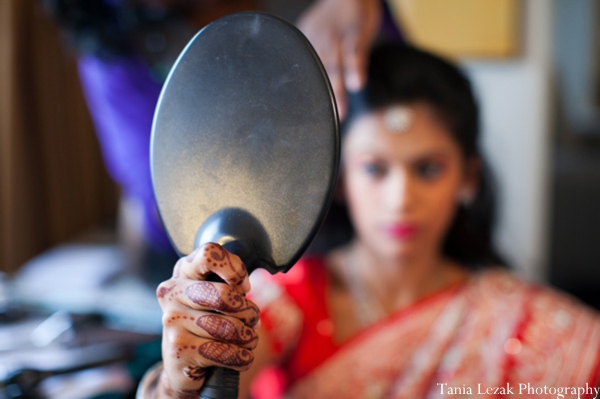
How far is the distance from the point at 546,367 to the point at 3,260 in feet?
6.04

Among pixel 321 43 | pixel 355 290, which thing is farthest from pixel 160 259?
pixel 321 43

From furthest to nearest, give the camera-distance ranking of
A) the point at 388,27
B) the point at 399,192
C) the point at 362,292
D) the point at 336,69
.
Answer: the point at 388,27 → the point at 362,292 → the point at 399,192 → the point at 336,69

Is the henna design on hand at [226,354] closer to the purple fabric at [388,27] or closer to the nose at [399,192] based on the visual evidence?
the nose at [399,192]

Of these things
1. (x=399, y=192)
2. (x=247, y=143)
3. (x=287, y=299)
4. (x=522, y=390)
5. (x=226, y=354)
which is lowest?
(x=522, y=390)

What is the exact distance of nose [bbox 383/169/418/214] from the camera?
841 mm

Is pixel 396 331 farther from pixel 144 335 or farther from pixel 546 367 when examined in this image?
pixel 144 335

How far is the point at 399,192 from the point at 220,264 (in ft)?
1.78

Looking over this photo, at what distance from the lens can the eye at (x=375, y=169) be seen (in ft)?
2.88

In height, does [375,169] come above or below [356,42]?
below

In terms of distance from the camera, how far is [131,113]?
4.05 ft

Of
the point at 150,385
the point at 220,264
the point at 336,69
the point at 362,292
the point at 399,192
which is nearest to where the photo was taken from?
the point at 220,264

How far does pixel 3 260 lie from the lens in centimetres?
211

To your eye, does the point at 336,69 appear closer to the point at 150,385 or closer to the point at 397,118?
the point at 397,118

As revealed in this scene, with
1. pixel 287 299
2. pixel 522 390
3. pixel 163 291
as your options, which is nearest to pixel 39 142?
pixel 287 299
